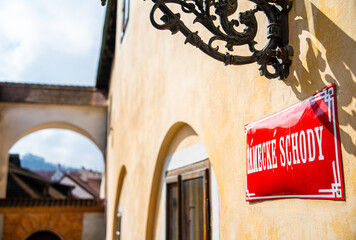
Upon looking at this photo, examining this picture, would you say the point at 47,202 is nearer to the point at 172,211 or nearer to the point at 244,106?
the point at 172,211

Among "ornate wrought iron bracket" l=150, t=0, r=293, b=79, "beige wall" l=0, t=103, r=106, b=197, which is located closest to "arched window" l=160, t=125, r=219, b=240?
"ornate wrought iron bracket" l=150, t=0, r=293, b=79

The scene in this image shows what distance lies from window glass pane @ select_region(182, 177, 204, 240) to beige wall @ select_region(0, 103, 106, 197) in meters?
7.48

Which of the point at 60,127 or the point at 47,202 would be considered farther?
the point at 60,127

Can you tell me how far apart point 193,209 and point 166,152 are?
0.89 metres

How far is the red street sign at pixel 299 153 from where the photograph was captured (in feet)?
4.44

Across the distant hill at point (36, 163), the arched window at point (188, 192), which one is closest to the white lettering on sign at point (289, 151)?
the arched window at point (188, 192)

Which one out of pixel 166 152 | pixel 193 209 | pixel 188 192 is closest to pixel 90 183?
pixel 166 152

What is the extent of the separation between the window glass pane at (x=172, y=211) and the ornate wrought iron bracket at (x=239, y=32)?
2.12 meters

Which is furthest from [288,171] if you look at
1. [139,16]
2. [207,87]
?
[139,16]

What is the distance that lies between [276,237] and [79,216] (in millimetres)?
8492

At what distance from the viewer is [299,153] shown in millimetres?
1499

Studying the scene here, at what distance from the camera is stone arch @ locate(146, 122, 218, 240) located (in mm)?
3269

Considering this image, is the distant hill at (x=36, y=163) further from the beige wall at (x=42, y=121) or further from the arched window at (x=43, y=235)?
the arched window at (x=43, y=235)

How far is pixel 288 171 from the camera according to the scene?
156 cm
